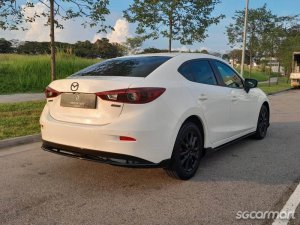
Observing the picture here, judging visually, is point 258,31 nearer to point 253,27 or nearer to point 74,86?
point 253,27

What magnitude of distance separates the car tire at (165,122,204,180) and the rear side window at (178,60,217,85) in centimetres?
67

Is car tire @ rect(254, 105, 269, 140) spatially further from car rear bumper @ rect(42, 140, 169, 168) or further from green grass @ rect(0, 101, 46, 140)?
green grass @ rect(0, 101, 46, 140)

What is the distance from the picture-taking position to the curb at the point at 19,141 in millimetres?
6609

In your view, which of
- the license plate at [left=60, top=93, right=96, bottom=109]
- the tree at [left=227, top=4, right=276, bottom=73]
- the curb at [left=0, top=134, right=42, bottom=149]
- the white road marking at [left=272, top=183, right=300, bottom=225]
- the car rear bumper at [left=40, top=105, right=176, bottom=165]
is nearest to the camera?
the white road marking at [left=272, top=183, right=300, bottom=225]

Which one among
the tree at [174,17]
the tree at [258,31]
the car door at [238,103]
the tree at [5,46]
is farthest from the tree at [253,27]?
the tree at [5,46]

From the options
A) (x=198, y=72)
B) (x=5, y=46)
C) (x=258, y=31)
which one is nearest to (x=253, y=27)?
(x=258, y=31)

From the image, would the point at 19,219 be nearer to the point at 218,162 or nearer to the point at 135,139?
the point at 135,139

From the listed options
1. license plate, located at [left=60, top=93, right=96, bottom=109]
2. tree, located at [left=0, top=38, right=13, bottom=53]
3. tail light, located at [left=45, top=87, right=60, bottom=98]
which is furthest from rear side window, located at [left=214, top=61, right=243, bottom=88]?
tree, located at [left=0, top=38, right=13, bottom=53]

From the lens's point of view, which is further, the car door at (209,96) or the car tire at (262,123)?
the car tire at (262,123)

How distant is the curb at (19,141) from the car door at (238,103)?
3573 mm

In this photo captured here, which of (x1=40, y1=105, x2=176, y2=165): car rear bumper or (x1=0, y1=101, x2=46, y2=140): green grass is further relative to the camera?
(x1=0, y1=101, x2=46, y2=140): green grass

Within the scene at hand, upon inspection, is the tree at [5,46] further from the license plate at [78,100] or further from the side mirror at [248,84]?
the license plate at [78,100]

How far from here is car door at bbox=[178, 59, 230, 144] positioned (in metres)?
5.09

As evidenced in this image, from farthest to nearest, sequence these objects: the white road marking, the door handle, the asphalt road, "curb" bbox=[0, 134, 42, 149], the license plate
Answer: "curb" bbox=[0, 134, 42, 149], the door handle, the license plate, the asphalt road, the white road marking
